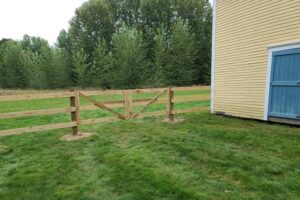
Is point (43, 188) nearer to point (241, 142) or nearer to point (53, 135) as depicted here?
point (53, 135)

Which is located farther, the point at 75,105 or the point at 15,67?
the point at 15,67

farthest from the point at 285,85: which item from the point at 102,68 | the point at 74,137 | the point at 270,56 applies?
the point at 102,68

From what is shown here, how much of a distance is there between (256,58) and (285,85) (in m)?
1.25

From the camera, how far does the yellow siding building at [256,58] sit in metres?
6.24

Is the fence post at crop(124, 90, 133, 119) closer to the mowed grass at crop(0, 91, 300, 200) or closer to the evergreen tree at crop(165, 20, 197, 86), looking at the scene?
the mowed grass at crop(0, 91, 300, 200)

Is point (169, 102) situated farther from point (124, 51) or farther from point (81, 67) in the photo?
point (81, 67)

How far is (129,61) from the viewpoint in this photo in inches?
1025

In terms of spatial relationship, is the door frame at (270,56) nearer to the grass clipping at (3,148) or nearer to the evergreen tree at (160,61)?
the grass clipping at (3,148)

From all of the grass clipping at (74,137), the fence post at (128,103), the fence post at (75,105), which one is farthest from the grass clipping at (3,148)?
the fence post at (128,103)

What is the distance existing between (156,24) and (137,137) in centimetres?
2903

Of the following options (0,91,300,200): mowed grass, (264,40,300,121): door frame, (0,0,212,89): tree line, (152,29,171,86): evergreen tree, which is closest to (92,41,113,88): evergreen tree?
(0,0,212,89): tree line

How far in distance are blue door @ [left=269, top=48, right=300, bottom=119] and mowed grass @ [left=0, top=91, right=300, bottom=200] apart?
59 cm

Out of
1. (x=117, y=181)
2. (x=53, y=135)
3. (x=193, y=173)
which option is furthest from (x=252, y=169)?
(x=53, y=135)

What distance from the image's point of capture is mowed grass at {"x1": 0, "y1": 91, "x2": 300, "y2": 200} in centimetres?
294
